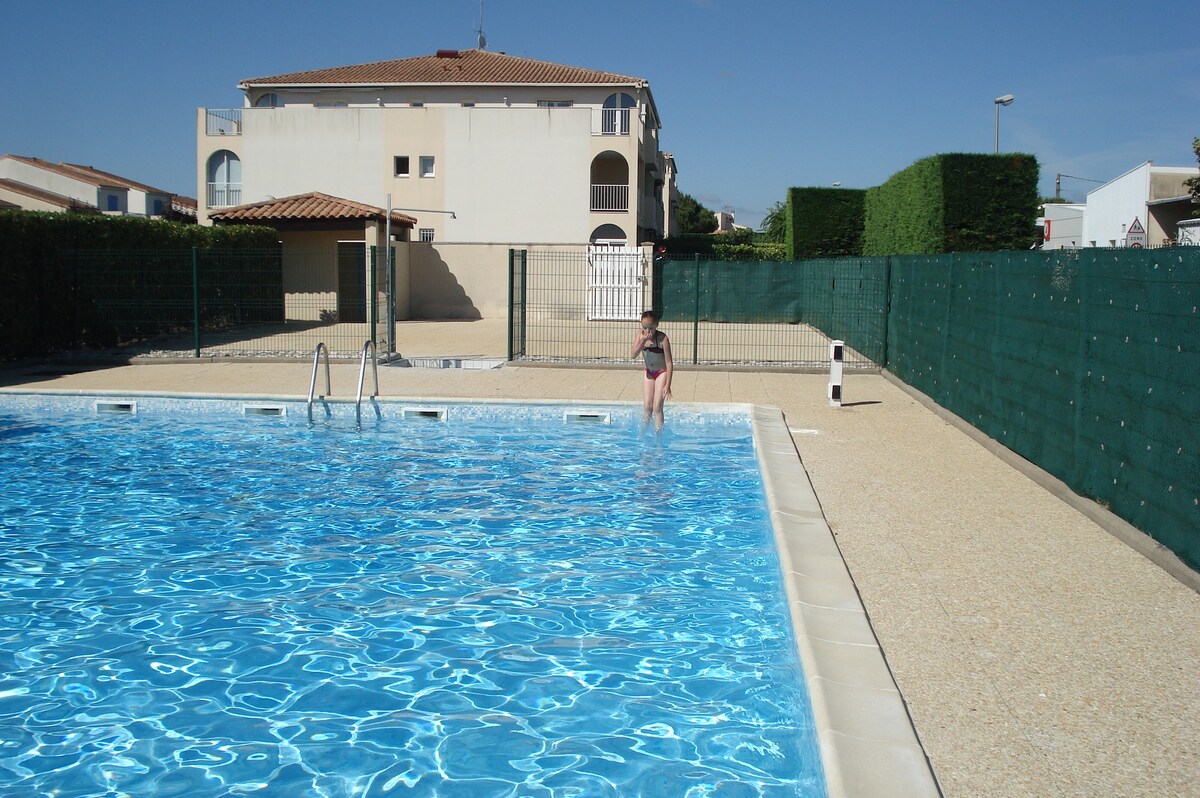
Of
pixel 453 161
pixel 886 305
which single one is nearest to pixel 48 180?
pixel 453 161

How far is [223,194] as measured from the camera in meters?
42.9

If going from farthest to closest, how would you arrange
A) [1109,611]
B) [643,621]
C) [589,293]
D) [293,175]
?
[293,175]
[589,293]
[643,621]
[1109,611]

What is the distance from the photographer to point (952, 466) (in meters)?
9.82

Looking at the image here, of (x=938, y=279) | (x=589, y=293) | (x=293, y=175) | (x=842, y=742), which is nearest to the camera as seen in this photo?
(x=842, y=742)

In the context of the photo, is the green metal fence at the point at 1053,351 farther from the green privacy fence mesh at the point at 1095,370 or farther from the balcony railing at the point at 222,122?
the balcony railing at the point at 222,122

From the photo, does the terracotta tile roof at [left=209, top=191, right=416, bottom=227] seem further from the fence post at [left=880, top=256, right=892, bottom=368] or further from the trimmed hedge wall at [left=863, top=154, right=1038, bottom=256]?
the fence post at [left=880, top=256, right=892, bottom=368]

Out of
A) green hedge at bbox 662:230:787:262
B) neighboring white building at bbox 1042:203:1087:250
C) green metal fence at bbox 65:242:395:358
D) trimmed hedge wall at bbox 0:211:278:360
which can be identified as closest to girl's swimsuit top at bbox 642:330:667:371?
green metal fence at bbox 65:242:395:358

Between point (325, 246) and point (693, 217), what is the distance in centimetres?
9647

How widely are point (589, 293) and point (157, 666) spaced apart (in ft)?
72.0

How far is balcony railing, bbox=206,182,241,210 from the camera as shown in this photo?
139ft

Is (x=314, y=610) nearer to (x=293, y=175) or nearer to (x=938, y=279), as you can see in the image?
(x=938, y=279)

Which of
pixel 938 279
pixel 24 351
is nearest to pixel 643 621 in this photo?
pixel 938 279

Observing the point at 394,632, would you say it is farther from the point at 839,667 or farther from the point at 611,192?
the point at 611,192

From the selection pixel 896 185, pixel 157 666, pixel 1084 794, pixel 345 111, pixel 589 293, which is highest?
pixel 345 111
